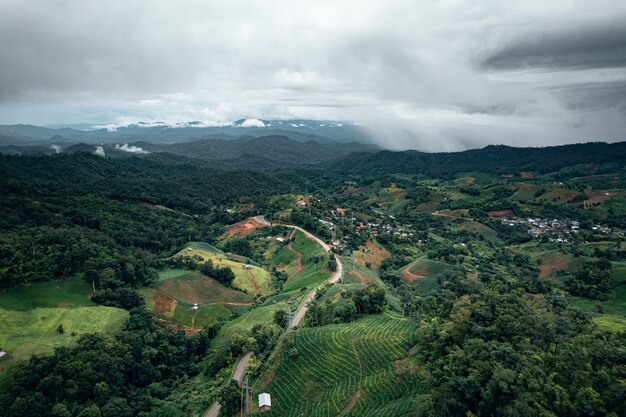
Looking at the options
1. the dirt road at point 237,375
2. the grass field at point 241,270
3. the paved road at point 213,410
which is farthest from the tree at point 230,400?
the grass field at point 241,270

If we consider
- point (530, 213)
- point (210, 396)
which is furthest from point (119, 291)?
point (530, 213)

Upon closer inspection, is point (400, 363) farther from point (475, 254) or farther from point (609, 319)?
point (475, 254)

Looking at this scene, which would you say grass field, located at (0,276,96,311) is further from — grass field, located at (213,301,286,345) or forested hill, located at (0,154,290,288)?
grass field, located at (213,301,286,345)

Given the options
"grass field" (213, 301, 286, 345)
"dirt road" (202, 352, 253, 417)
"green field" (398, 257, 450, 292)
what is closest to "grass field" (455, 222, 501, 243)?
"green field" (398, 257, 450, 292)

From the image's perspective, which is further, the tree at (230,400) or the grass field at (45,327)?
the grass field at (45,327)

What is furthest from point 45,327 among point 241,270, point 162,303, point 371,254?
point 371,254

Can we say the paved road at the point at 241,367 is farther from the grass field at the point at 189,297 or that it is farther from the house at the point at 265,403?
the grass field at the point at 189,297
